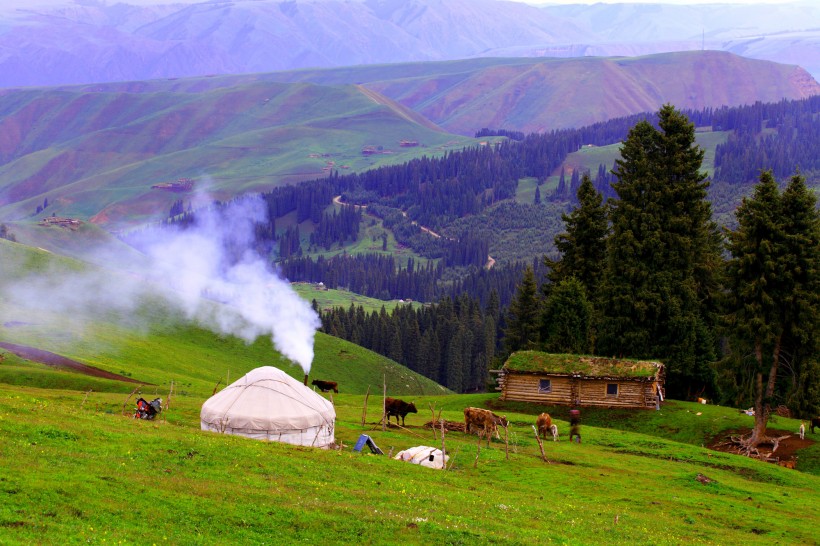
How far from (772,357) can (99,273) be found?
99133 millimetres

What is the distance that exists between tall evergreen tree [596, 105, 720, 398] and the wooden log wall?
9.09 m

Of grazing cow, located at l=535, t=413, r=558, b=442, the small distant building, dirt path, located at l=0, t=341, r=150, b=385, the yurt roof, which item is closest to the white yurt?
the yurt roof

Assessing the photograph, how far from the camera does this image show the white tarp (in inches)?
1628

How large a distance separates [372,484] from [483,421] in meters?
20.0

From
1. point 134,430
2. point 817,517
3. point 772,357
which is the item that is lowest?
point 817,517

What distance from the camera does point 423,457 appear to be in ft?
136

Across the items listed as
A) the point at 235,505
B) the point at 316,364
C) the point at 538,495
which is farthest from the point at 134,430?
the point at 316,364

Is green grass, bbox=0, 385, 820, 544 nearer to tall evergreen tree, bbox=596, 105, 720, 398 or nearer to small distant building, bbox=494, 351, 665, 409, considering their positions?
small distant building, bbox=494, 351, 665, 409

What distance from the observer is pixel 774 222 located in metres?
62.4

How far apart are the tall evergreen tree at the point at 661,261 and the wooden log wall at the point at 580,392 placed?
29.8 ft

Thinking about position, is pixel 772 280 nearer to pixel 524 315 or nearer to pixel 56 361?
pixel 524 315

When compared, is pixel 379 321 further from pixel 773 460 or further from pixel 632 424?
pixel 773 460

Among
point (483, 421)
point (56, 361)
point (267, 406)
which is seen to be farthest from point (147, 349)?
point (267, 406)

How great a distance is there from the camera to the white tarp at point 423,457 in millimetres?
41344
